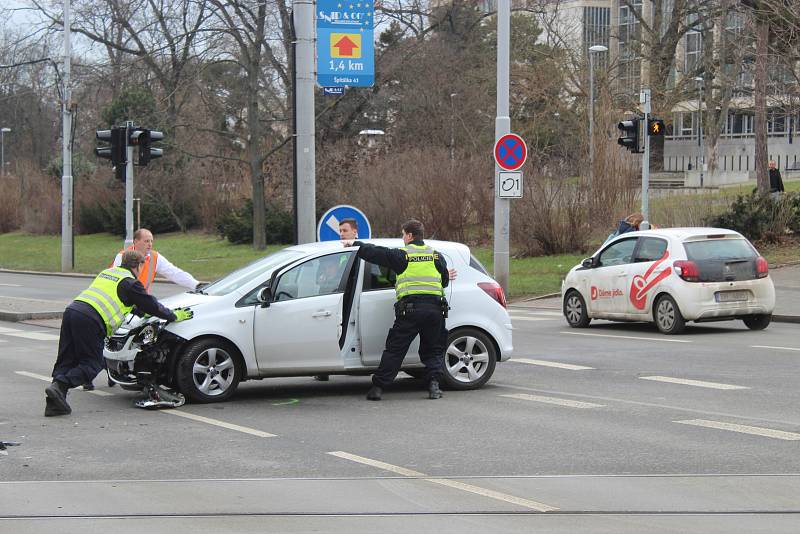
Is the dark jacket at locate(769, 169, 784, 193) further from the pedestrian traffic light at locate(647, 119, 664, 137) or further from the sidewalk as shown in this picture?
the pedestrian traffic light at locate(647, 119, 664, 137)

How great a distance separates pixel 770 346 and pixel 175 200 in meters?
46.1

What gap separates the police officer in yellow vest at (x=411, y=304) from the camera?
11258 mm

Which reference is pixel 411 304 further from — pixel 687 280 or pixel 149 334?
pixel 687 280

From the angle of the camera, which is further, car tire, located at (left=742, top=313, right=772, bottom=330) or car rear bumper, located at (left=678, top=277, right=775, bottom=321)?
car tire, located at (left=742, top=313, right=772, bottom=330)

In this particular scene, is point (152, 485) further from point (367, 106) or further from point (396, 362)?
point (367, 106)

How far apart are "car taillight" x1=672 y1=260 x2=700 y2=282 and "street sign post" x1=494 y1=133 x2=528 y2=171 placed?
17.8 feet

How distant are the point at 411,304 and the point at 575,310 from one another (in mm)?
8593

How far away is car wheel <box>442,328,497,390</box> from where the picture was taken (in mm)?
12008

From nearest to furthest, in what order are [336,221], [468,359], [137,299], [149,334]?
[137,299] < [149,334] < [468,359] < [336,221]

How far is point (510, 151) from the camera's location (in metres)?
22.5

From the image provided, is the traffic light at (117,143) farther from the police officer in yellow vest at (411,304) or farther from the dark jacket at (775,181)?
the dark jacket at (775,181)

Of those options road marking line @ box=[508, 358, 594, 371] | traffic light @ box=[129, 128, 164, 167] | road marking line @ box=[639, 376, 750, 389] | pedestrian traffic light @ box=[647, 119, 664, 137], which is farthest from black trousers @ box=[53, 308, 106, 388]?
pedestrian traffic light @ box=[647, 119, 664, 137]

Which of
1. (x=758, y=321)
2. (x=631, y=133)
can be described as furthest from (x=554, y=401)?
(x=631, y=133)

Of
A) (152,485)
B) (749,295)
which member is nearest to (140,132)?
(749,295)
